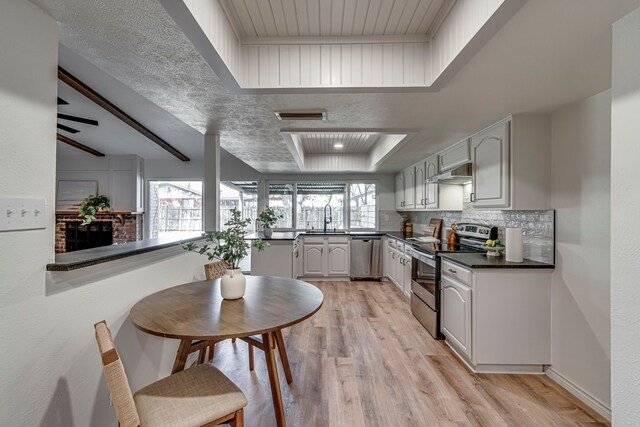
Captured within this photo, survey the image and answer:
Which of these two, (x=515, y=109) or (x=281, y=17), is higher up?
(x=281, y=17)

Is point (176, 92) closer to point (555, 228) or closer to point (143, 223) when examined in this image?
point (555, 228)

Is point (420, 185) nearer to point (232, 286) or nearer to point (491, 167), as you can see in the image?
point (491, 167)

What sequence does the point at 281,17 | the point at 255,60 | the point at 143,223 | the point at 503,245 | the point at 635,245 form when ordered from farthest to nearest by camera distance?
the point at 143,223 < the point at 503,245 < the point at 255,60 < the point at 281,17 < the point at 635,245

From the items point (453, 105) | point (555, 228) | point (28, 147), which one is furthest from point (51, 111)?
point (555, 228)

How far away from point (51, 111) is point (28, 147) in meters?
0.19

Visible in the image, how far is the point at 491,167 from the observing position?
2408 mm

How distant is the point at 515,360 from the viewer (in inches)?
83.1

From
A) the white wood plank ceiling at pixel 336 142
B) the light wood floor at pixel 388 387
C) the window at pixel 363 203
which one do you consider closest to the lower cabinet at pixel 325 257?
the window at pixel 363 203

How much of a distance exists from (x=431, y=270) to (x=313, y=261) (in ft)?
8.14

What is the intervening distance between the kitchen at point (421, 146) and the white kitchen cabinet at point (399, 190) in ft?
5.32

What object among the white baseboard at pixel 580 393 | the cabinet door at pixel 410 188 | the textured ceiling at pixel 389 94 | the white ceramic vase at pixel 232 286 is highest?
the textured ceiling at pixel 389 94

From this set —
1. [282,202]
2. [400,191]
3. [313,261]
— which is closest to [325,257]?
[313,261]

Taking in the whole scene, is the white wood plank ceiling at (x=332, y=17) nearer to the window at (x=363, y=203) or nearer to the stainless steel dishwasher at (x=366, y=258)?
the stainless steel dishwasher at (x=366, y=258)

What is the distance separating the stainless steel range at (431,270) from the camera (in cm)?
266
